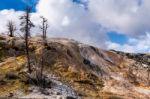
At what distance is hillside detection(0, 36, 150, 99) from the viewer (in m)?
93.2

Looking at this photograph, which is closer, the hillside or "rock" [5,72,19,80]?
the hillside

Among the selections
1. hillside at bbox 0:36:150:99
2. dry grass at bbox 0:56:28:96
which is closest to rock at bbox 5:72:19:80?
hillside at bbox 0:36:150:99

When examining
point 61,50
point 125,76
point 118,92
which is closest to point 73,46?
point 61,50

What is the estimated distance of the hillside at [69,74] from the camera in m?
93.2

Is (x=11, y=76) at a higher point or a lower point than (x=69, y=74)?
higher

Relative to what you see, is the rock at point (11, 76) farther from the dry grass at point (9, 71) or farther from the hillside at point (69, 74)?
the dry grass at point (9, 71)

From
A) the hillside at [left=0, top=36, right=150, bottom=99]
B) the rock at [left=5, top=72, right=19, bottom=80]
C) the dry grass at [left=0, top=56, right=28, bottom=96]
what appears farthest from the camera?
the rock at [left=5, top=72, right=19, bottom=80]

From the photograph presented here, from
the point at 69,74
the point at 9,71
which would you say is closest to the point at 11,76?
the point at 9,71

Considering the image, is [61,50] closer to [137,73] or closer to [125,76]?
[125,76]

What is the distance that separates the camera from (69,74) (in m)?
107

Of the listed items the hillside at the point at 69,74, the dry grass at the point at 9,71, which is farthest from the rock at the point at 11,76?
the dry grass at the point at 9,71

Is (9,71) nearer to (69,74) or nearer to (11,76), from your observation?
(11,76)

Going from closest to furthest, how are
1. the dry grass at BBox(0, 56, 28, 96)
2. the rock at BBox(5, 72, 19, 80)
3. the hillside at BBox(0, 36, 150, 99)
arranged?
1. the dry grass at BBox(0, 56, 28, 96)
2. the hillside at BBox(0, 36, 150, 99)
3. the rock at BBox(5, 72, 19, 80)

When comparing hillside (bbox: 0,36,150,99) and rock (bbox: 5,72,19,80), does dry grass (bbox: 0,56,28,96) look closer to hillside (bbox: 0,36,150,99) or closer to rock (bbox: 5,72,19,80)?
hillside (bbox: 0,36,150,99)
